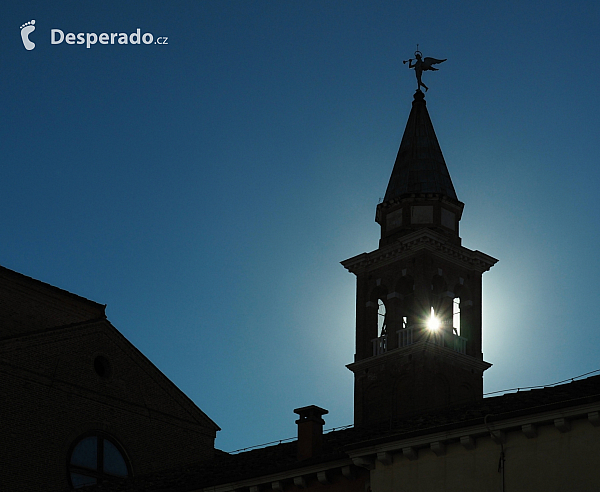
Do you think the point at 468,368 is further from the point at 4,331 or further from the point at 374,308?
the point at 4,331

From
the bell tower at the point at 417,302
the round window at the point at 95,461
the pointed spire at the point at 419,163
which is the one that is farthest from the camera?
the pointed spire at the point at 419,163

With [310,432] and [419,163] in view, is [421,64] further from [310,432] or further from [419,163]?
[310,432]

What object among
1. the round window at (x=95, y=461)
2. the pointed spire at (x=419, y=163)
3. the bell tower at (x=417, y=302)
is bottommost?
the round window at (x=95, y=461)

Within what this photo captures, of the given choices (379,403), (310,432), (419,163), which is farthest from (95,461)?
(419,163)

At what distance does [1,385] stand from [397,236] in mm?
17170

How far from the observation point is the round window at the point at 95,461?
27062 millimetres

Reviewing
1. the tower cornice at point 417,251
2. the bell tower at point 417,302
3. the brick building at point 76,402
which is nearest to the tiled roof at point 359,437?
the brick building at point 76,402

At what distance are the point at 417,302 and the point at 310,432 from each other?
17767 mm

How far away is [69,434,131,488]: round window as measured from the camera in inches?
1065

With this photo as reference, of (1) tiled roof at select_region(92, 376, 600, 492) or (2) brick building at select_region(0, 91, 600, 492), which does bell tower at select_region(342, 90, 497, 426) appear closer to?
(2) brick building at select_region(0, 91, 600, 492)

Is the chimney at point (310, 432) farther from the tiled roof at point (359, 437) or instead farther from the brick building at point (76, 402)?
the brick building at point (76, 402)

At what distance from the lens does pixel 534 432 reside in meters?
15.4

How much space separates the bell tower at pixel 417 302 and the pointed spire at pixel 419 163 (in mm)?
45

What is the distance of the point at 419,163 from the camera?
40344 millimetres
